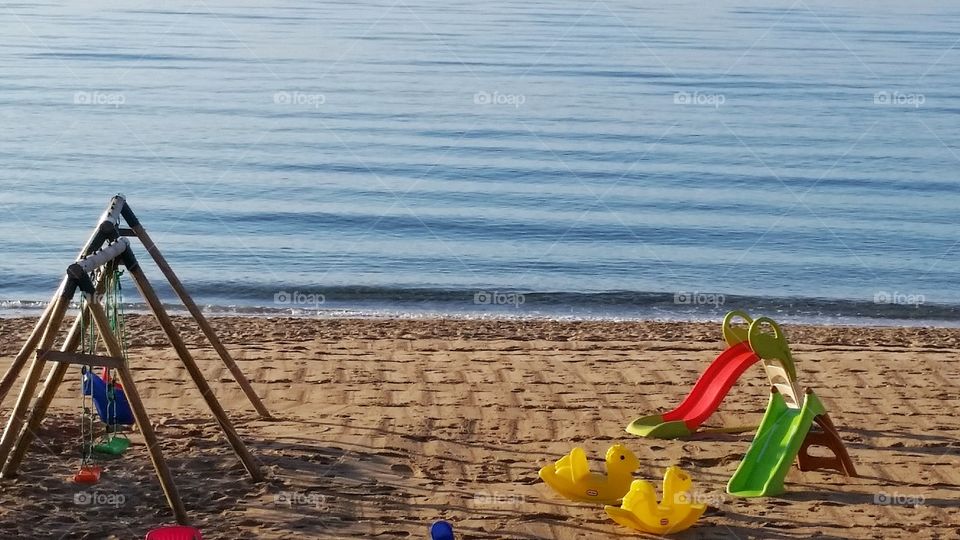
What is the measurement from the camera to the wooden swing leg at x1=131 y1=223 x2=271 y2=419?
9547 mm

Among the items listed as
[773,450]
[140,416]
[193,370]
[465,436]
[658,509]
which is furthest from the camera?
[465,436]

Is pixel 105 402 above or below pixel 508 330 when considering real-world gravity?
below

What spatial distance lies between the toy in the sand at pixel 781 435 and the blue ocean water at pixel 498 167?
7352 mm

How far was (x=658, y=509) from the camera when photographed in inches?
324

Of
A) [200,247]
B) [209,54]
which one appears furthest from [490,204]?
[209,54]

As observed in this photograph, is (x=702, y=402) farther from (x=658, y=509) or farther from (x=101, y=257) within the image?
(x=101, y=257)

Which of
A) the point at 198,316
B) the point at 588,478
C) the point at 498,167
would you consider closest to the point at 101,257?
the point at 198,316

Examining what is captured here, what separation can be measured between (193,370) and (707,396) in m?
4.27

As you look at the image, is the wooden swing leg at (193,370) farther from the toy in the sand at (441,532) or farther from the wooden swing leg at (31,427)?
the toy in the sand at (441,532)

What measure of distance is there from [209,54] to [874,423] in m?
40.0

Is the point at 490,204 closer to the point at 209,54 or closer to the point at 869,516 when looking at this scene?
the point at 869,516

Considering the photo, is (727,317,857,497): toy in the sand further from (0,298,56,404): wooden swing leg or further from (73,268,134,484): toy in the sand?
(0,298,56,404): wooden swing leg

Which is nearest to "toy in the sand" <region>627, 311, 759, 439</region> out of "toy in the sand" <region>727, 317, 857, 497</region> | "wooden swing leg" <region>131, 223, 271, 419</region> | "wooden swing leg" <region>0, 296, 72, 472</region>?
"toy in the sand" <region>727, 317, 857, 497</region>

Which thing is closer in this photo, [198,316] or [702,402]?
[198,316]
